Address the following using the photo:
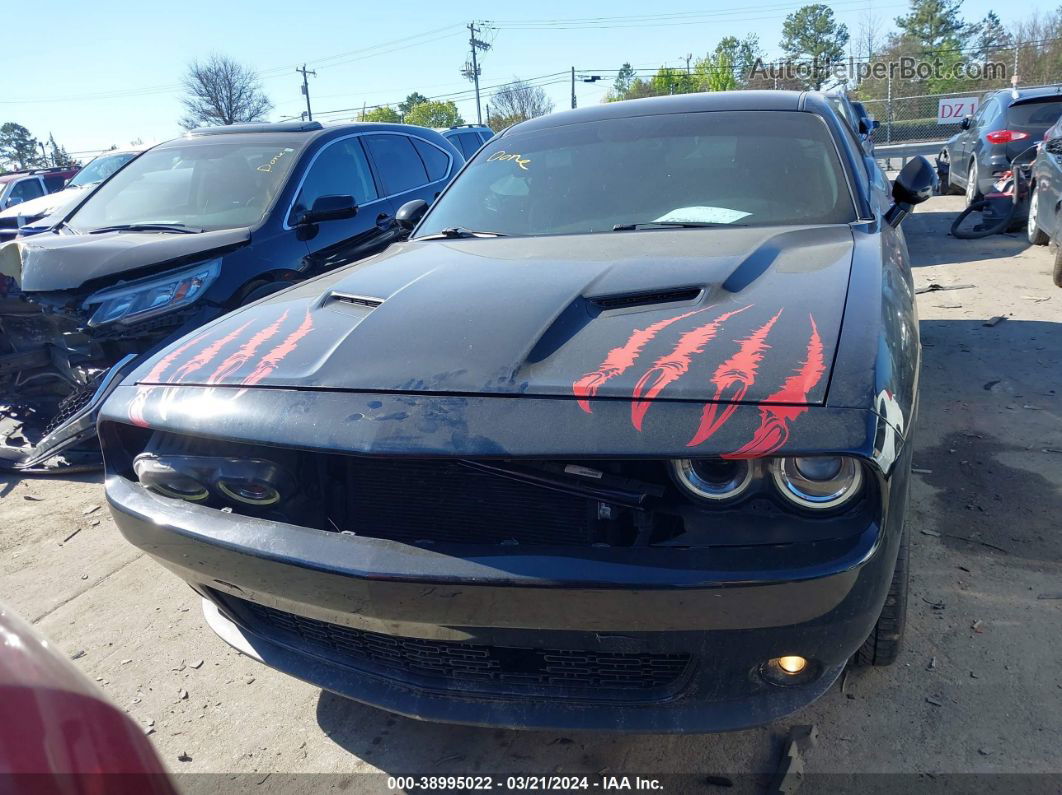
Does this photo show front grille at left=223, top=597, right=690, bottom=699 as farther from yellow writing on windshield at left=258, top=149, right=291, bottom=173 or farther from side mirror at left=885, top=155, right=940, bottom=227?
yellow writing on windshield at left=258, top=149, right=291, bottom=173

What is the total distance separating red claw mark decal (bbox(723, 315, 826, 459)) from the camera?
144 cm

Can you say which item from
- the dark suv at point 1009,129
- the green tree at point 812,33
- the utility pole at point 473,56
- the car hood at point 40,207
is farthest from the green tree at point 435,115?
the dark suv at point 1009,129

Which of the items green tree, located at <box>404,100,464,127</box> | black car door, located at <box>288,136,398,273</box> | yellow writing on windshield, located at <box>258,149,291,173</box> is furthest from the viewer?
green tree, located at <box>404,100,464,127</box>

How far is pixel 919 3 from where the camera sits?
59438 mm

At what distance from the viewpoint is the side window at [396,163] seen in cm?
578

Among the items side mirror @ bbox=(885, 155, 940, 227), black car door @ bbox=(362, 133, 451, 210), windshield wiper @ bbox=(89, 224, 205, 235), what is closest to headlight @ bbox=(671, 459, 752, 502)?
side mirror @ bbox=(885, 155, 940, 227)

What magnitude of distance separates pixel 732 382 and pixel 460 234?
1.77 m

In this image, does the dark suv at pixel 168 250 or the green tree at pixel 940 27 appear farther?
the green tree at pixel 940 27

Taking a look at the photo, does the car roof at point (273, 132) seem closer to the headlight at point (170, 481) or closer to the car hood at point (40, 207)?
the headlight at point (170, 481)

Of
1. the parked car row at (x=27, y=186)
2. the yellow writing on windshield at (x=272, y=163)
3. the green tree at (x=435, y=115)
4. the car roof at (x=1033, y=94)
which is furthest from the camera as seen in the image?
the green tree at (x=435, y=115)

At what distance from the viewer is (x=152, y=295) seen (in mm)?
4234

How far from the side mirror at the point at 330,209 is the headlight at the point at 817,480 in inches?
148

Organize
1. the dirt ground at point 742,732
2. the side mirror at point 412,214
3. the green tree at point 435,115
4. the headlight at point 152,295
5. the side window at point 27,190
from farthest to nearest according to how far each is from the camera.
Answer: the green tree at point 435,115, the side window at point 27,190, the headlight at point 152,295, the side mirror at point 412,214, the dirt ground at point 742,732

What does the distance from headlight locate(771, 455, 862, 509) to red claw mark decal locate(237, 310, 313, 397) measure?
1.23 m
